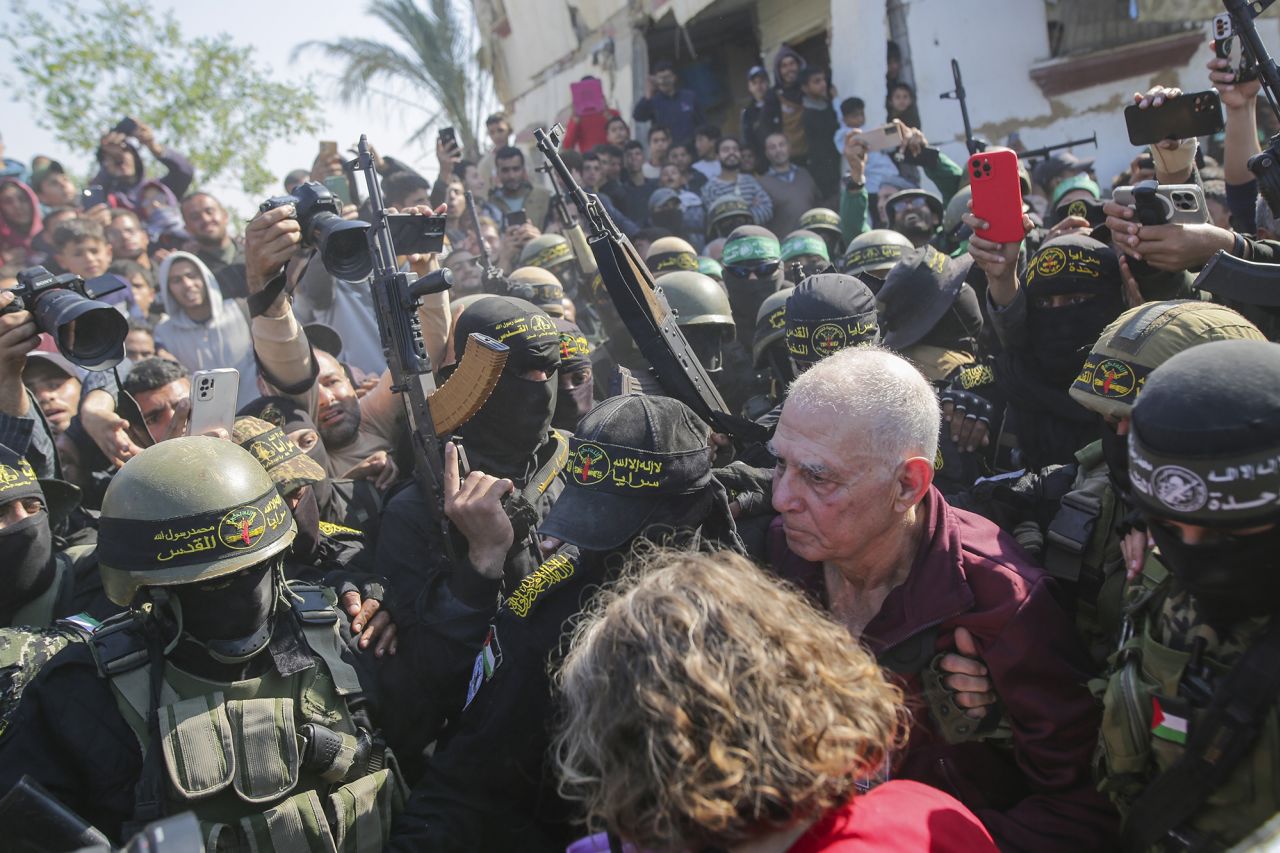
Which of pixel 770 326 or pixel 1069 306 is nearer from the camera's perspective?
pixel 1069 306

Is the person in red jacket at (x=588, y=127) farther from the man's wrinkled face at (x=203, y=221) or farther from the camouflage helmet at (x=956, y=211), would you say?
the camouflage helmet at (x=956, y=211)

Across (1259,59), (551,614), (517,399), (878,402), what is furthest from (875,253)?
(551,614)

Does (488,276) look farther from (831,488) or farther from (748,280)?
(831,488)

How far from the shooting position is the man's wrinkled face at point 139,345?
6.18 metres

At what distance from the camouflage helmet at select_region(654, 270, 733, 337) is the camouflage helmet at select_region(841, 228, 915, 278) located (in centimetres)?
80

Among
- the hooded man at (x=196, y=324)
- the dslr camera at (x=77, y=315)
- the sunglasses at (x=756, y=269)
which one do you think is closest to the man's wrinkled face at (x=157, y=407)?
the dslr camera at (x=77, y=315)

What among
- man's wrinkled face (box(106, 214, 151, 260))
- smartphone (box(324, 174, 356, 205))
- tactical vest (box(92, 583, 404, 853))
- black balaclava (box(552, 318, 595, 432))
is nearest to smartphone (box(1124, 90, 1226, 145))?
black balaclava (box(552, 318, 595, 432))

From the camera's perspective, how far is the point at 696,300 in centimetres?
542

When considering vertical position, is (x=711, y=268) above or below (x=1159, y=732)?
above

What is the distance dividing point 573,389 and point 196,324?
341cm

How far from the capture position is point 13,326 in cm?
355

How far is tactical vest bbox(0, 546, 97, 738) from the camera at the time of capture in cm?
280

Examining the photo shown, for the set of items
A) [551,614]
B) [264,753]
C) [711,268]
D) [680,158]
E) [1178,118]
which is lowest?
[264,753]

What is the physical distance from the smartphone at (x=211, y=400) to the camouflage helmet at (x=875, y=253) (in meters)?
3.56
